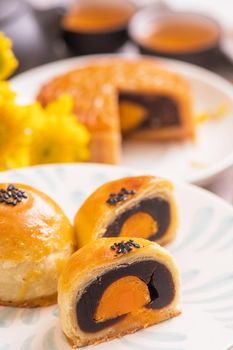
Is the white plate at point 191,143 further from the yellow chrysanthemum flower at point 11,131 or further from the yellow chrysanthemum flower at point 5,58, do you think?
the yellow chrysanthemum flower at point 5,58

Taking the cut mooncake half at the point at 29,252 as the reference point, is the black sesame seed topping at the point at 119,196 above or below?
above

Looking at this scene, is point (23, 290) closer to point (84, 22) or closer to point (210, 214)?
point (210, 214)

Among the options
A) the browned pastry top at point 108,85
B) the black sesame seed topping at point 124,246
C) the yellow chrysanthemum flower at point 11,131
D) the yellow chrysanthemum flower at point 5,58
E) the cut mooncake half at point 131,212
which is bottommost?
the black sesame seed topping at point 124,246

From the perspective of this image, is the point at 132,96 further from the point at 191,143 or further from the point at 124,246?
the point at 124,246

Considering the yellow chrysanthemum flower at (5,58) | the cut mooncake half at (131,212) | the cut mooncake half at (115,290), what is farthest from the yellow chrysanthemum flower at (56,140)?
the cut mooncake half at (115,290)

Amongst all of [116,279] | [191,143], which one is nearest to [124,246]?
[116,279]

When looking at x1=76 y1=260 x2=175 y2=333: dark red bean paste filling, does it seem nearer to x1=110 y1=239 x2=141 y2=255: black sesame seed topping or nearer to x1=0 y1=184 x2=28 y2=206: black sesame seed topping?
x1=110 y1=239 x2=141 y2=255: black sesame seed topping
